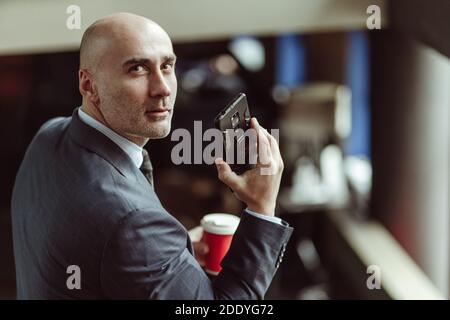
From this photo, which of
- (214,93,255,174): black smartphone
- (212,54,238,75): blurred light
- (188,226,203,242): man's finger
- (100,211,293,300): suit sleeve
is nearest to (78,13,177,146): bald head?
(214,93,255,174): black smartphone

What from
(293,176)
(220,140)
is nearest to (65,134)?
(220,140)

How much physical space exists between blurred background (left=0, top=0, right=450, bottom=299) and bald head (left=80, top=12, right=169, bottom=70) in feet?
2.08

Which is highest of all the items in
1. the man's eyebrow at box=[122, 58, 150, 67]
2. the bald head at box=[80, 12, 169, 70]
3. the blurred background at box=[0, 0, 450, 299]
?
the bald head at box=[80, 12, 169, 70]

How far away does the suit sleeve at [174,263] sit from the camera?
1673 mm

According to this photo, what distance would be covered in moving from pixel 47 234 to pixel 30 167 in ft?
0.83

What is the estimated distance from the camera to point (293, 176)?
731cm

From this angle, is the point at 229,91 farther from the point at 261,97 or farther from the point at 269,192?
the point at 269,192

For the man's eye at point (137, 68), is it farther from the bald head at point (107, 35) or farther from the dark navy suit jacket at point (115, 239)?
the dark navy suit jacket at point (115, 239)

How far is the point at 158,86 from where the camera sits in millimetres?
1818

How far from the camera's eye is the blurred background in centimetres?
319

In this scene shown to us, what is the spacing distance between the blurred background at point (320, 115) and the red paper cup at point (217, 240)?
78 centimetres

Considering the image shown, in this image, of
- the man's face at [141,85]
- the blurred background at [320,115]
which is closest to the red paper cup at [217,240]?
the man's face at [141,85]

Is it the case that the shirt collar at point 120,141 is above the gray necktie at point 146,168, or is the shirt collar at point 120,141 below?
above

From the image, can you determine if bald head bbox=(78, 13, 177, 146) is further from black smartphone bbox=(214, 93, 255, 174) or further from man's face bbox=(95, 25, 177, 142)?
black smartphone bbox=(214, 93, 255, 174)
